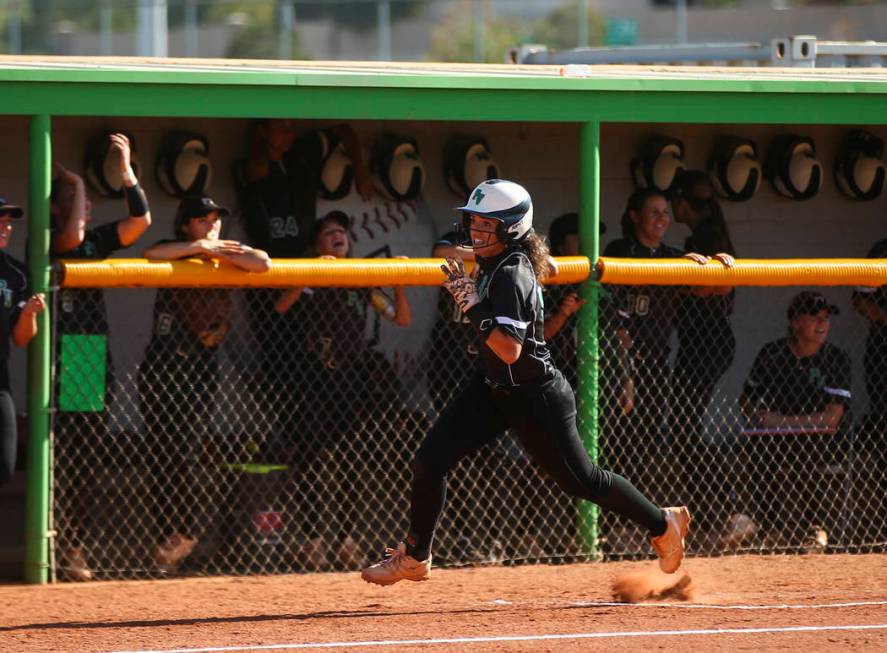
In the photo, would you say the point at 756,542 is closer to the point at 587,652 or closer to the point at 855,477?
the point at 855,477

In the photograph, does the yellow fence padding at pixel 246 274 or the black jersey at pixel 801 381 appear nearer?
the yellow fence padding at pixel 246 274

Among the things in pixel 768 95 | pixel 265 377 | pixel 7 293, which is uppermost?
pixel 768 95

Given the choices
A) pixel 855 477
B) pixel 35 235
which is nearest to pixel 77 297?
pixel 35 235

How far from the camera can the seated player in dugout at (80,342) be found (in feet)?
24.8

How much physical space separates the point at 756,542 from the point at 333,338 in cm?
266

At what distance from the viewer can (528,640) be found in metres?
6.08

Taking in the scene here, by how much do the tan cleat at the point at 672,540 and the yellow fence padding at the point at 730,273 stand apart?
1519mm

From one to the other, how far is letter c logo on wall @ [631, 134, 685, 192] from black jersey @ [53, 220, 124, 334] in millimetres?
3448

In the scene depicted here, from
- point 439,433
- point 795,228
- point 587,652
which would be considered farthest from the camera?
point 795,228

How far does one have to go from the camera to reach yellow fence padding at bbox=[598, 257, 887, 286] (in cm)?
791

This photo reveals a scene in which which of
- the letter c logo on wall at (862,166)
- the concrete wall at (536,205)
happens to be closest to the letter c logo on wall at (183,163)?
the concrete wall at (536,205)

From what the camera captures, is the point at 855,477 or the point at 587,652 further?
the point at 855,477

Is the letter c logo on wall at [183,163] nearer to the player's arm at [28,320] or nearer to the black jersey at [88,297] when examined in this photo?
the black jersey at [88,297]

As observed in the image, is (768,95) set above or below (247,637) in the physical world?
above
